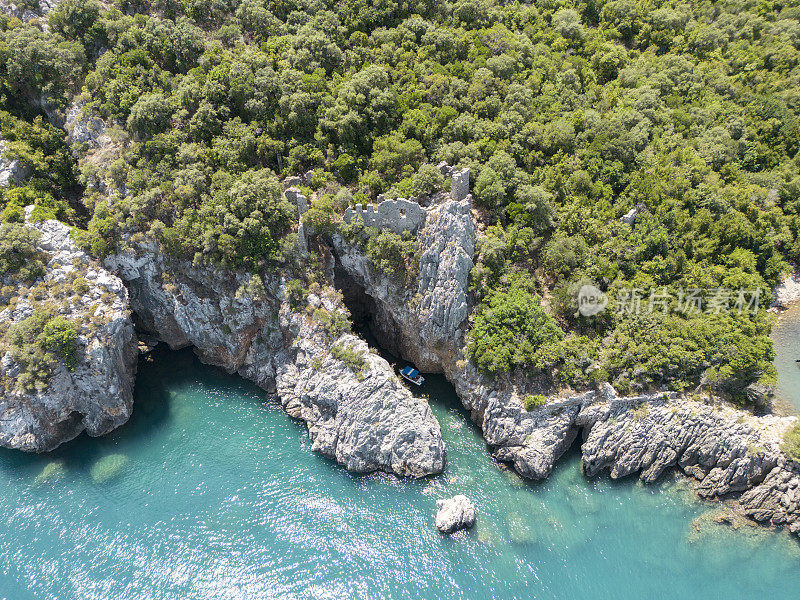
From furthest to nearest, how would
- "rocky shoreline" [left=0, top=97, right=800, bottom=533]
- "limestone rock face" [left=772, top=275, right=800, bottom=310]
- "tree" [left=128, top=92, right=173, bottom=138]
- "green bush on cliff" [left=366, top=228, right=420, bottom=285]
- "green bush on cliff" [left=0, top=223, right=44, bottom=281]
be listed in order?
"limestone rock face" [left=772, top=275, right=800, bottom=310] → "tree" [left=128, top=92, right=173, bottom=138] → "green bush on cliff" [left=366, top=228, right=420, bottom=285] → "green bush on cliff" [left=0, top=223, right=44, bottom=281] → "rocky shoreline" [left=0, top=97, right=800, bottom=533]

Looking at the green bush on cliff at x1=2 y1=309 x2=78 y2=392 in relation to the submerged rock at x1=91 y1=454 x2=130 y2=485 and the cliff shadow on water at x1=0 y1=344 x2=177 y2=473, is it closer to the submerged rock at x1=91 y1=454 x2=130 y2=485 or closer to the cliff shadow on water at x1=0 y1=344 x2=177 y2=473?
the cliff shadow on water at x1=0 y1=344 x2=177 y2=473

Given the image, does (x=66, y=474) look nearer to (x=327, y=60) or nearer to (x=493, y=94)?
(x=327, y=60)

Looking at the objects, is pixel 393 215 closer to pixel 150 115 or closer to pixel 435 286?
pixel 435 286

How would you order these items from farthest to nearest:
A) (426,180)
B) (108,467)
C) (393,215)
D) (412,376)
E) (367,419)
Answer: (412,376)
(426,180)
(393,215)
(108,467)
(367,419)

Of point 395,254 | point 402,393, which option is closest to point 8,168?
point 395,254

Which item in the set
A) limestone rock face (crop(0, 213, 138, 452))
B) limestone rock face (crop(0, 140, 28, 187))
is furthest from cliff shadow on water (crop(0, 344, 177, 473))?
limestone rock face (crop(0, 140, 28, 187))

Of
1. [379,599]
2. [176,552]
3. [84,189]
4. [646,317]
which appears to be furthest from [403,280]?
[84,189]
